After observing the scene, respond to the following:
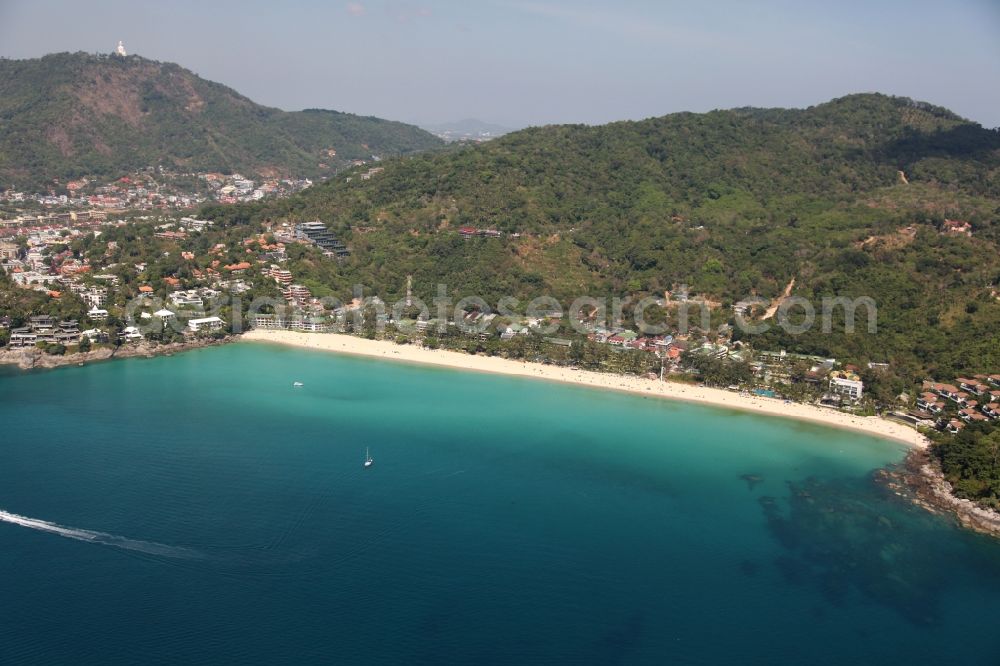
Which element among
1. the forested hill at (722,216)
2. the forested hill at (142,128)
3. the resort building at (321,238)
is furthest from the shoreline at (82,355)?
the forested hill at (142,128)

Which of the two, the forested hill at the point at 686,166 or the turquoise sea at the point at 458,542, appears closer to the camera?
the turquoise sea at the point at 458,542

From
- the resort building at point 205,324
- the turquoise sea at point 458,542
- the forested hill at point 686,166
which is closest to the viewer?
the turquoise sea at point 458,542

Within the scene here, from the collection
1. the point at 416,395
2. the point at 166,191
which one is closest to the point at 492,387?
the point at 416,395

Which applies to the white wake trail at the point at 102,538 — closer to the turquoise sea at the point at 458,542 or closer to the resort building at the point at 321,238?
the turquoise sea at the point at 458,542

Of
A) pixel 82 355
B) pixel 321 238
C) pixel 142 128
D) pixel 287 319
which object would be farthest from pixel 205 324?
pixel 142 128

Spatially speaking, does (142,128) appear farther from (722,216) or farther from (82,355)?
(722,216)

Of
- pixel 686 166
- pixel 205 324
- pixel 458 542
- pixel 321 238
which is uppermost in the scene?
pixel 686 166

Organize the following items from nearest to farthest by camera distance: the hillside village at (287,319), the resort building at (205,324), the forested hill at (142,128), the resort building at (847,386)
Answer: the resort building at (847,386), the hillside village at (287,319), the resort building at (205,324), the forested hill at (142,128)

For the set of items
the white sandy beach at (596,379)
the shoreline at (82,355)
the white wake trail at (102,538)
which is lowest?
the white wake trail at (102,538)
